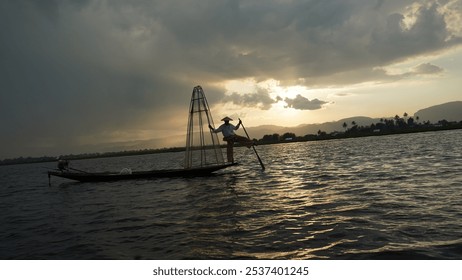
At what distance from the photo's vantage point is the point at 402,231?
8445 mm

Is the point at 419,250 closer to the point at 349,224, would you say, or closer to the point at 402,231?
the point at 402,231

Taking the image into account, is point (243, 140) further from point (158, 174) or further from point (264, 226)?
point (264, 226)

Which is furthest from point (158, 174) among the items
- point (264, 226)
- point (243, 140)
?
point (264, 226)

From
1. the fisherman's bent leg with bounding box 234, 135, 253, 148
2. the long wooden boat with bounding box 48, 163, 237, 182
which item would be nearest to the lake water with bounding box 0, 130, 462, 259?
the fisherman's bent leg with bounding box 234, 135, 253, 148

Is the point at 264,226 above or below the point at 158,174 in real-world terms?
below

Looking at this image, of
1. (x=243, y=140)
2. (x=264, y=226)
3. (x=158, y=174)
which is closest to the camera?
(x=264, y=226)

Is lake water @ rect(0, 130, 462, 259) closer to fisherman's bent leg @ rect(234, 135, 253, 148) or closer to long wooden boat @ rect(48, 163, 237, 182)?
fisherman's bent leg @ rect(234, 135, 253, 148)

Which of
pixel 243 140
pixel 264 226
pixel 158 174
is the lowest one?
pixel 264 226

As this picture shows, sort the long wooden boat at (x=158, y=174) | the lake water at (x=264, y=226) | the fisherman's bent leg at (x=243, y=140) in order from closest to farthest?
1. the lake water at (x=264, y=226)
2. the fisherman's bent leg at (x=243, y=140)
3. the long wooden boat at (x=158, y=174)

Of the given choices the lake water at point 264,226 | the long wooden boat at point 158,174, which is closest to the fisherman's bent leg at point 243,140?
the long wooden boat at point 158,174

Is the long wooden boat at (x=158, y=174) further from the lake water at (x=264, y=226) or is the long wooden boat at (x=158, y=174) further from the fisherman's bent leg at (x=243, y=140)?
the lake water at (x=264, y=226)

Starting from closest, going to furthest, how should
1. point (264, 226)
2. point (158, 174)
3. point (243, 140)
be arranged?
1. point (264, 226)
2. point (243, 140)
3. point (158, 174)
